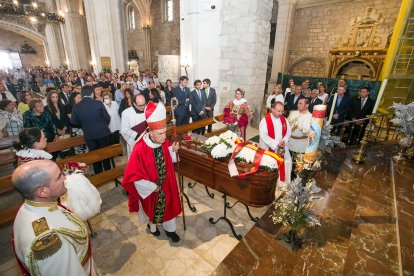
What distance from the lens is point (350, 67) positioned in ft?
45.5

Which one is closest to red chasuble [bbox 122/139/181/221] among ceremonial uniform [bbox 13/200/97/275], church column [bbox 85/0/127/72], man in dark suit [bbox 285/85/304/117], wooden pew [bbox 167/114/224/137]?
ceremonial uniform [bbox 13/200/97/275]

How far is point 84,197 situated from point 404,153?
22.6 feet

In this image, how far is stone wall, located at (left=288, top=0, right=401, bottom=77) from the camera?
12070mm

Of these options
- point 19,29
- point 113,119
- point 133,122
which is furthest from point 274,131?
point 19,29

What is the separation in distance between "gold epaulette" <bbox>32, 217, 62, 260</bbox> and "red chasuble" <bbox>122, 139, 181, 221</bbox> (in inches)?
50.3

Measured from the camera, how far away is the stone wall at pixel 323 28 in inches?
475

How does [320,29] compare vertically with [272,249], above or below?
above

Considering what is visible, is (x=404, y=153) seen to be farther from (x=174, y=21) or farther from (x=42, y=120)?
(x=174, y=21)

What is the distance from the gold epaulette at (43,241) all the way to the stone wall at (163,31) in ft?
68.2


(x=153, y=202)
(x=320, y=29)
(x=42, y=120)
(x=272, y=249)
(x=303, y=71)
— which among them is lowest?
(x=272, y=249)

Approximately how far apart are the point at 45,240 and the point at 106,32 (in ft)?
42.7

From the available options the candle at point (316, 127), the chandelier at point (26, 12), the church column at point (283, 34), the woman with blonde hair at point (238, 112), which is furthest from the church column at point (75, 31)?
the candle at point (316, 127)

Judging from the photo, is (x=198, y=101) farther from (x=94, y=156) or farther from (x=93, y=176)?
(x=93, y=176)

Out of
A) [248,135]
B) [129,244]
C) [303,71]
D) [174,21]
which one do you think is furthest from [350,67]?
[129,244]
